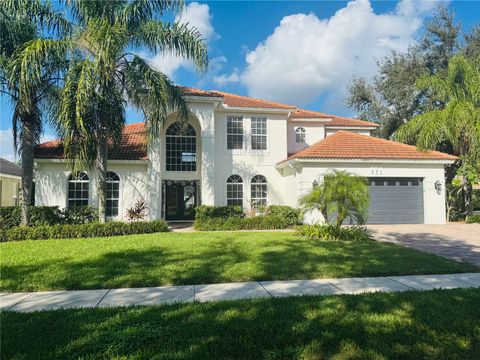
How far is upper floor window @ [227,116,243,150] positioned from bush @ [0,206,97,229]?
8.72m

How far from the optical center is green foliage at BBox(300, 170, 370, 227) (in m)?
11.6

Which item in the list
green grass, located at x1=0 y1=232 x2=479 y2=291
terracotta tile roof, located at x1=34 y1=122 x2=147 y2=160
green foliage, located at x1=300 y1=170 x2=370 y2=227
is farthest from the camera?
terracotta tile roof, located at x1=34 y1=122 x2=147 y2=160

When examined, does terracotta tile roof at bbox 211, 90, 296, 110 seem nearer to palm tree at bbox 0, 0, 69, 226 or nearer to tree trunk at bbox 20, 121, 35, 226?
palm tree at bbox 0, 0, 69, 226

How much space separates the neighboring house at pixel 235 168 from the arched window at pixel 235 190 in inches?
2.4

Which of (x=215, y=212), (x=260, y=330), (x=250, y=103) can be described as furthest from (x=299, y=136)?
(x=260, y=330)

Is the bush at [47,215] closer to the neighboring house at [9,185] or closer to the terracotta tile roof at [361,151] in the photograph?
the terracotta tile roof at [361,151]

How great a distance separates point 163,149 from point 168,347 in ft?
56.2

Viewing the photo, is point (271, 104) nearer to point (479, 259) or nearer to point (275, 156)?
point (275, 156)

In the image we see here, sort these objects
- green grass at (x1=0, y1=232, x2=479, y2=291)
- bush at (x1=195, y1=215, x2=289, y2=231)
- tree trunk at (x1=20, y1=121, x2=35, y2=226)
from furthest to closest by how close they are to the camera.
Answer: bush at (x1=195, y1=215, x2=289, y2=231) → tree trunk at (x1=20, y1=121, x2=35, y2=226) → green grass at (x1=0, y1=232, x2=479, y2=291)

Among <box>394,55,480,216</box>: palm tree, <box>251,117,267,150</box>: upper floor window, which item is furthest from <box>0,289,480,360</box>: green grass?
<box>394,55,480,216</box>: palm tree

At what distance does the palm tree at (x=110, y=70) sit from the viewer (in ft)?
39.5

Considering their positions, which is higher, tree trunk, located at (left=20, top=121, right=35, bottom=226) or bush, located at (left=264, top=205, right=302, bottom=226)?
tree trunk, located at (left=20, top=121, right=35, bottom=226)

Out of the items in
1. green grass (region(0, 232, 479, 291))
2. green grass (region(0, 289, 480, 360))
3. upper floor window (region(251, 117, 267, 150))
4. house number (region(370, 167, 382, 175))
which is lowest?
green grass (region(0, 289, 480, 360))

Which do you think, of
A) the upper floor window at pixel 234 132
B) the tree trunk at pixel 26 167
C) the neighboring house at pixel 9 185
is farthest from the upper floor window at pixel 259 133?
the neighboring house at pixel 9 185
